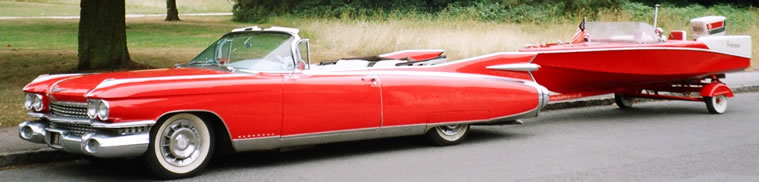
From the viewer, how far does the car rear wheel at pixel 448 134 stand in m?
9.22

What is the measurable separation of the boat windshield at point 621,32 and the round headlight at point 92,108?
24.0 ft

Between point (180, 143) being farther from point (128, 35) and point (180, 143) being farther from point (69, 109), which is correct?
point (128, 35)

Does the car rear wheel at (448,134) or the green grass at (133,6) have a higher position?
the car rear wheel at (448,134)

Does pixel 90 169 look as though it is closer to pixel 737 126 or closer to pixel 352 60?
pixel 352 60

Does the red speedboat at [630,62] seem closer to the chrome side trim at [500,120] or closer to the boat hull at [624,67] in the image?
the boat hull at [624,67]

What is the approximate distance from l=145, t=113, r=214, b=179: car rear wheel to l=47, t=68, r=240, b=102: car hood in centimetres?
36

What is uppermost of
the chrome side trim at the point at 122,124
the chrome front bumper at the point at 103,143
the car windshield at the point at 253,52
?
the car windshield at the point at 253,52

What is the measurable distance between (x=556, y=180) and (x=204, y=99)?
2.91 m

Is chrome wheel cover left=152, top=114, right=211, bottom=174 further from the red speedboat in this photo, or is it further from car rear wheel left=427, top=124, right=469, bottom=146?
the red speedboat

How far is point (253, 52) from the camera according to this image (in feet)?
27.2

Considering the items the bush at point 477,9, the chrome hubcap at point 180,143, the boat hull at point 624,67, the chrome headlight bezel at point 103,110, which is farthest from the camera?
the bush at point 477,9

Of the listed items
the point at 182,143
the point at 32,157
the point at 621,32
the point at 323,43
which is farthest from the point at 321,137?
the point at 323,43

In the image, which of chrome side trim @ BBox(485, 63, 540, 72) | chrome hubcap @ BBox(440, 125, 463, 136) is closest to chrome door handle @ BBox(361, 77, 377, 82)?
chrome hubcap @ BBox(440, 125, 463, 136)

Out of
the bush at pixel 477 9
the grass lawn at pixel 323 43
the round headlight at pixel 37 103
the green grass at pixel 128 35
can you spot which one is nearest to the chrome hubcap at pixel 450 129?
the round headlight at pixel 37 103
